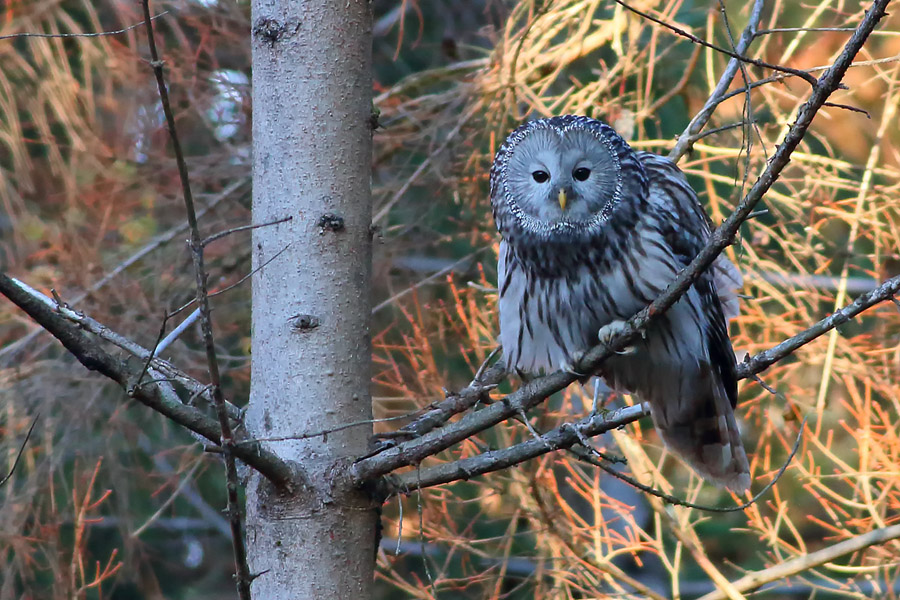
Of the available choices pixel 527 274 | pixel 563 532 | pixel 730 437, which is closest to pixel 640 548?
pixel 563 532

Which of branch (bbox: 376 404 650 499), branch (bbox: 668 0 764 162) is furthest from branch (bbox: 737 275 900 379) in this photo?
branch (bbox: 668 0 764 162)

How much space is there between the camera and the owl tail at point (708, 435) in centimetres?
305

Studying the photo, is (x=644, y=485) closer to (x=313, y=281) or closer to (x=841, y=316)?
(x=841, y=316)

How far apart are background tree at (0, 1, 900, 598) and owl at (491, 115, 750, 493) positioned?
241 mm

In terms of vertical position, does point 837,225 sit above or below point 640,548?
above

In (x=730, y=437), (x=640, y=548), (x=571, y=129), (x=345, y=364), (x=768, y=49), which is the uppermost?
(x=768, y=49)

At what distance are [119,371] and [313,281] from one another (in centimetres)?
58

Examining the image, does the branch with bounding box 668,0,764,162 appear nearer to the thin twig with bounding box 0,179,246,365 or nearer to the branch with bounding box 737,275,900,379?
the branch with bounding box 737,275,900,379

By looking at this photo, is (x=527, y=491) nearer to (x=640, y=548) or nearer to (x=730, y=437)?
(x=640, y=548)

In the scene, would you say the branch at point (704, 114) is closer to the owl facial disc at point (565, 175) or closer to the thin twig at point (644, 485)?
the owl facial disc at point (565, 175)

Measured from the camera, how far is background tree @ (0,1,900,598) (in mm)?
3396

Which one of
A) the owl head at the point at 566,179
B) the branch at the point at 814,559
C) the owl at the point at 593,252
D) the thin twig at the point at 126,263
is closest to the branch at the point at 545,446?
the owl at the point at 593,252

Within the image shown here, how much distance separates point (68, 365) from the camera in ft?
12.8

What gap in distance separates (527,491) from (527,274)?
979 millimetres
